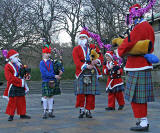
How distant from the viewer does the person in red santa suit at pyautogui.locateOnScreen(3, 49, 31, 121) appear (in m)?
6.62

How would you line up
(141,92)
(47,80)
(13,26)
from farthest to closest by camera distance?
(13,26), (47,80), (141,92)

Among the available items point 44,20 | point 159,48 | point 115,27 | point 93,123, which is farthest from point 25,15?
point 93,123

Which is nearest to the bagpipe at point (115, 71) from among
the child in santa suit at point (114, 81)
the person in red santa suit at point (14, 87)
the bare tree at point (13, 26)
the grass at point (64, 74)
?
the child in santa suit at point (114, 81)

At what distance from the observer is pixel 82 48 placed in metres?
6.59

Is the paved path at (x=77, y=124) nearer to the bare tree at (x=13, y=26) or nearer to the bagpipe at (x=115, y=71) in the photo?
the bagpipe at (x=115, y=71)

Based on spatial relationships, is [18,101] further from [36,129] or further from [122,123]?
[122,123]

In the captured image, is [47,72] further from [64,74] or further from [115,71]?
[64,74]

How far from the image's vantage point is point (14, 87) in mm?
6715

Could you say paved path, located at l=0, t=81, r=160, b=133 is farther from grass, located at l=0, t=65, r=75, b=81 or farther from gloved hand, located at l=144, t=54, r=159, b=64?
grass, located at l=0, t=65, r=75, b=81

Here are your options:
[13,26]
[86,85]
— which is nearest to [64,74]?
[13,26]

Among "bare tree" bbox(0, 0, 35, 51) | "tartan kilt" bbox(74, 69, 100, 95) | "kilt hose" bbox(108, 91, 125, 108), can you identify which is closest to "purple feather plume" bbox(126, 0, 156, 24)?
"tartan kilt" bbox(74, 69, 100, 95)

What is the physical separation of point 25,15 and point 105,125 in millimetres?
18940

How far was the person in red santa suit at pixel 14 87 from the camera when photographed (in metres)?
6.62

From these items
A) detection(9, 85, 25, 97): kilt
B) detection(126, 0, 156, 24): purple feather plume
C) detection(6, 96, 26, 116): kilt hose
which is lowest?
detection(6, 96, 26, 116): kilt hose
